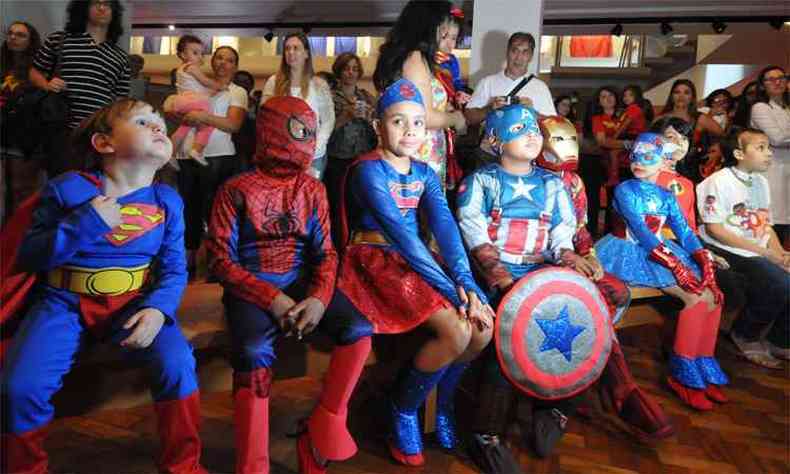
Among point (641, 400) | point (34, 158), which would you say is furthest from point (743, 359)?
point (34, 158)

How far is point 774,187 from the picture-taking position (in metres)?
4.30

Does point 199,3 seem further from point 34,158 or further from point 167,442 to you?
point 167,442

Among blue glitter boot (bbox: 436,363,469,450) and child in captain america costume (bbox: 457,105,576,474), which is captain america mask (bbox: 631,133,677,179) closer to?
child in captain america costume (bbox: 457,105,576,474)

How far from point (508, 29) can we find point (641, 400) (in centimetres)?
276

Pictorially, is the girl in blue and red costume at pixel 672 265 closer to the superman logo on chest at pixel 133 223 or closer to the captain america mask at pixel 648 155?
the captain america mask at pixel 648 155

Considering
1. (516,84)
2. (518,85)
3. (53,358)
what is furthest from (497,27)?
(53,358)

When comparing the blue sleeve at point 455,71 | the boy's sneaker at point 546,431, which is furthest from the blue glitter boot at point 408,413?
the blue sleeve at point 455,71

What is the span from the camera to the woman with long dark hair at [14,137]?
9.51ft

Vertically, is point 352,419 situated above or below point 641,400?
below

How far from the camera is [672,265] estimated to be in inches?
123

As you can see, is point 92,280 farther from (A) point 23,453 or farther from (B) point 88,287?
(A) point 23,453

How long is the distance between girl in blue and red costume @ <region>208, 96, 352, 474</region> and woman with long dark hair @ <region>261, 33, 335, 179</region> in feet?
3.12

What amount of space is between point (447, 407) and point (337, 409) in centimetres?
56

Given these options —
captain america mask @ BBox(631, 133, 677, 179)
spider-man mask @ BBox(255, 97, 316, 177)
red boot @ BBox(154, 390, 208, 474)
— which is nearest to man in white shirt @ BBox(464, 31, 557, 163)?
captain america mask @ BBox(631, 133, 677, 179)
